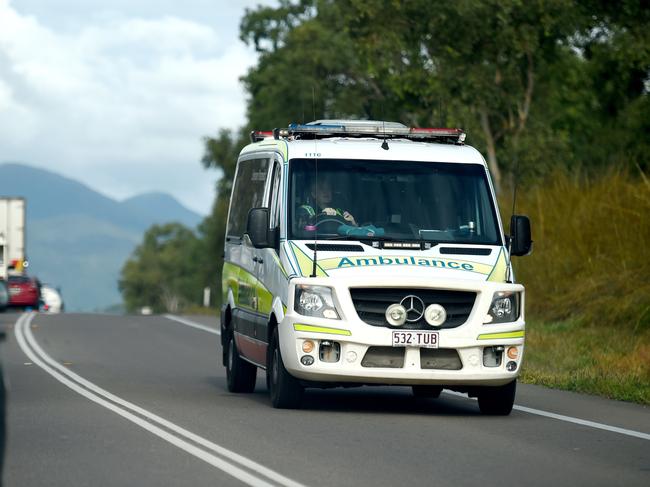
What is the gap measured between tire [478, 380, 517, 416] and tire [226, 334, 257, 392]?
2.82m

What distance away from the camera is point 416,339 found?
42.7 feet

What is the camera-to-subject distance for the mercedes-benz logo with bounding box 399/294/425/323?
13.1 m

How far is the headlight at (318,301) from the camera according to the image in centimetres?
1312

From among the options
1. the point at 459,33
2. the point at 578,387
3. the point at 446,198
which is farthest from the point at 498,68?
the point at 446,198

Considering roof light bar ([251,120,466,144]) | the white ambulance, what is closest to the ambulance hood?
the white ambulance

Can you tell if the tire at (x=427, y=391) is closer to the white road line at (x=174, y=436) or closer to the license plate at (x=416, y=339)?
the license plate at (x=416, y=339)

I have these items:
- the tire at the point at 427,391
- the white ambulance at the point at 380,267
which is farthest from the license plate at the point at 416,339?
the tire at the point at 427,391

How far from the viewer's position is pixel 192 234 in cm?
18688

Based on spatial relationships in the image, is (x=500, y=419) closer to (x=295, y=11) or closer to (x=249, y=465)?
(x=249, y=465)

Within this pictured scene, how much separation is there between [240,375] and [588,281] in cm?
1061

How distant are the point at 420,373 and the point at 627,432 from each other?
1.73 m

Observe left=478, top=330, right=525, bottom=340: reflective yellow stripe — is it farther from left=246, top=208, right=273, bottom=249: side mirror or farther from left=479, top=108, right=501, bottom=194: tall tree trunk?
left=479, top=108, right=501, bottom=194: tall tree trunk

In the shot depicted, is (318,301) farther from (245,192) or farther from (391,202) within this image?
(245,192)

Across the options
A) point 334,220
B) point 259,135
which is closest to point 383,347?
point 334,220
